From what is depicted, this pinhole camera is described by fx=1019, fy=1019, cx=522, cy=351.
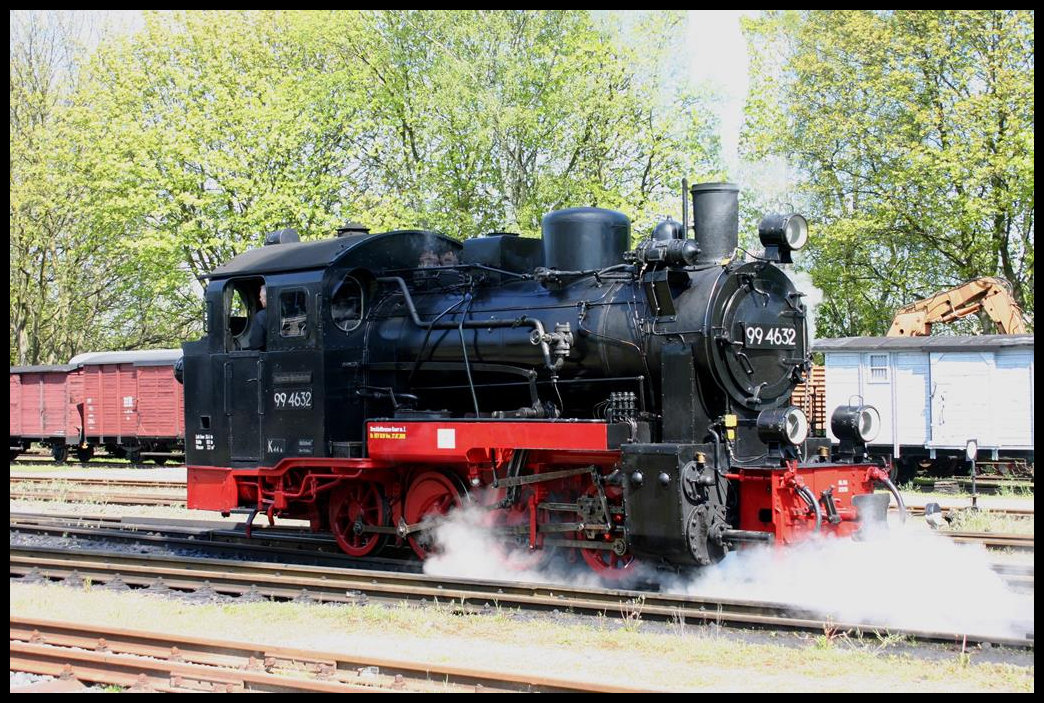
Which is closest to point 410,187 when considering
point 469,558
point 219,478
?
point 219,478

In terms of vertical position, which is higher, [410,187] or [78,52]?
[78,52]

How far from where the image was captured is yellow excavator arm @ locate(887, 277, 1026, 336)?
19.7 metres

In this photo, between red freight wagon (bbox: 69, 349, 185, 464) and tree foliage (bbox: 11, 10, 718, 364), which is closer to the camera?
tree foliage (bbox: 11, 10, 718, 364)

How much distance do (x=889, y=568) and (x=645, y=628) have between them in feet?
8.11

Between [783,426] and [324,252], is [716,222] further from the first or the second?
[324,252]

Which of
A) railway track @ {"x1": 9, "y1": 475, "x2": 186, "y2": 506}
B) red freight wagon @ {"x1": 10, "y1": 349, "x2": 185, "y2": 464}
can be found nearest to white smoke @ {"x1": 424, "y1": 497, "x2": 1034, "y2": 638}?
railway track @ {"x1": 9, "y1": 475, "x2": 186, "y2": 506}

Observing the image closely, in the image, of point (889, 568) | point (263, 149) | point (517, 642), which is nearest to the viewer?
point (517, 642)

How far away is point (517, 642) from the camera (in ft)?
24.8

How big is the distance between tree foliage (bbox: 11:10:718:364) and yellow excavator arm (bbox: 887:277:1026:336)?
19.5 feet

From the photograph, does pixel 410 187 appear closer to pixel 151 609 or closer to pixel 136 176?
pixel 136 176

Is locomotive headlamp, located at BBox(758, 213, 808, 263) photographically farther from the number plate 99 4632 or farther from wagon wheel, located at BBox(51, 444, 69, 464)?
wagon wheel, located at BBox(51, 444, 69, 464)

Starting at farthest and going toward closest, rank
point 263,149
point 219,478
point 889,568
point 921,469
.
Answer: point 263,149, point 921,469, point 219,478, point 889,568

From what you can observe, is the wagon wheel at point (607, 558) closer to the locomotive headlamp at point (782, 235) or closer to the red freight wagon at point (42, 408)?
the locomotive headlamp at point (782, 235)

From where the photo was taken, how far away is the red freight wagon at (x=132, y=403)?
2477cm
